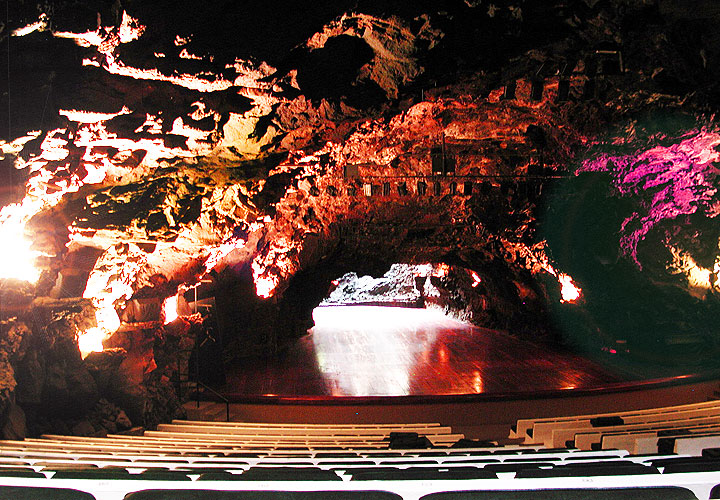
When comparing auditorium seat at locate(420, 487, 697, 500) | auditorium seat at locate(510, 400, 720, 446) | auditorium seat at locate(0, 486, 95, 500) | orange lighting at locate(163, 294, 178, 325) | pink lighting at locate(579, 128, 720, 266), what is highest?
pink lighting at locate(579, 128, 720, 266)

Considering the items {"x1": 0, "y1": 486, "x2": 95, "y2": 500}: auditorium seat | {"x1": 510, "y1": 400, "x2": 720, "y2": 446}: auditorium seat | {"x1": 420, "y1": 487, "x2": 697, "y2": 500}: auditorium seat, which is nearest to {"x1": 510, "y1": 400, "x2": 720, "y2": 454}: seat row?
{"x1": 510, "y1": 400, "x2": 720, "y2": 446}: auditorium seat

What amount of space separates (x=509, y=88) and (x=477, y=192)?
5896 mm

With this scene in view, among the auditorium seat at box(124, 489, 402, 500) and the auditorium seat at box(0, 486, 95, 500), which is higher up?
the auditorium seat at box(0, 486, 95, 500)

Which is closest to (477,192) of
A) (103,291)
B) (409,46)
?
(409,46)

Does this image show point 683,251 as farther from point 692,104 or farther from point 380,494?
point 380,494

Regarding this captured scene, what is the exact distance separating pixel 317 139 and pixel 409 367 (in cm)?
760

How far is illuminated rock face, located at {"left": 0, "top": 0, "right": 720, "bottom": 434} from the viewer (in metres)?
5.41

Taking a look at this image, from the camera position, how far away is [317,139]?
7.98 meters

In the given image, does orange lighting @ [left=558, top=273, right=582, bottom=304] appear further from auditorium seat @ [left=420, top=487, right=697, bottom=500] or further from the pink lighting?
auditorium seat @ [left=420, top=487, right=697, bottom=500]

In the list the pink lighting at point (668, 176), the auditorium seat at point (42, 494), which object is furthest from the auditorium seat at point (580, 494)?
the pink lighting at point (668, 176)

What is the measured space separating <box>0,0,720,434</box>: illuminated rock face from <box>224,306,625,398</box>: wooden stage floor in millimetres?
2458

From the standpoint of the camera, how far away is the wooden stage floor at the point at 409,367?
10891 mm

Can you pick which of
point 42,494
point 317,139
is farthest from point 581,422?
point 42,494

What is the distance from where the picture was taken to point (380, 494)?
6.07 ft
